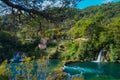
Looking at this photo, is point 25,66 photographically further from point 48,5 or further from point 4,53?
point 4,53

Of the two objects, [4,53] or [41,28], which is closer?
[41,28]

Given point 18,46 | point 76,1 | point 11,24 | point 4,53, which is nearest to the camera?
point 76,1

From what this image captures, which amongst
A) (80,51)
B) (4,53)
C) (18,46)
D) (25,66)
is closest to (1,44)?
(4,53)

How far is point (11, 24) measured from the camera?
618 centimetres

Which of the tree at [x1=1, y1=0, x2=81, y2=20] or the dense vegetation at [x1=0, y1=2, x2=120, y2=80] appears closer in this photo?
the tree at [x1=1, y1=0, x2=81, y2=20]

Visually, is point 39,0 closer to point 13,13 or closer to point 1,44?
point 13,13

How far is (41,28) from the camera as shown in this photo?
6273 mm

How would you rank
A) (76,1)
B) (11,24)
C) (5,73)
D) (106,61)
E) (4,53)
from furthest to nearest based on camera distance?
(4,53) < (106,61) < (5,73) < (11,24) < (76,1)

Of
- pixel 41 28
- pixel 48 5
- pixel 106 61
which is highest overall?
pixel 48 5

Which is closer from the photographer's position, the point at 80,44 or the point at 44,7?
the point at 44,7

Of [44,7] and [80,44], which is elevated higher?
[44,7]

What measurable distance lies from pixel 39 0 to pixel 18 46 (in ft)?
148

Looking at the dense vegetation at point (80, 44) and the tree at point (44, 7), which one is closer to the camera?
the tree at point (44, 7)

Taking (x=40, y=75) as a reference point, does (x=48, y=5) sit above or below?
above
